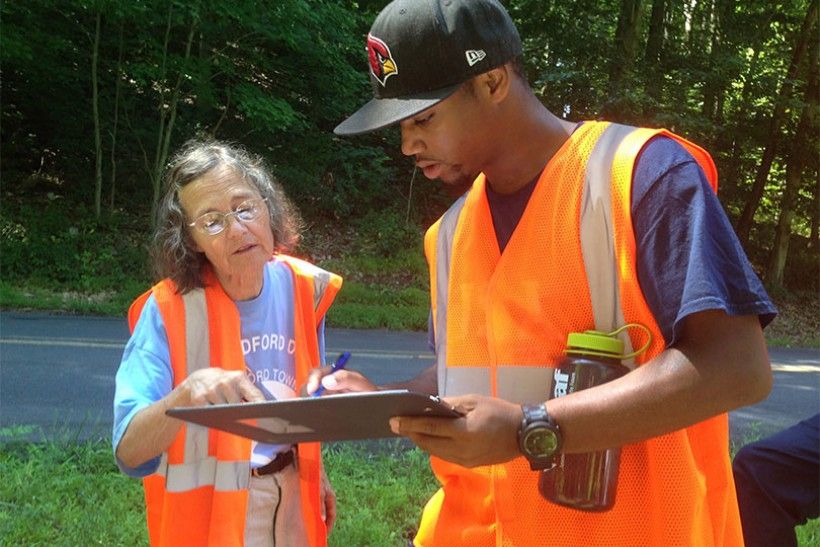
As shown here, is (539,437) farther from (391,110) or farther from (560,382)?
(391,110)

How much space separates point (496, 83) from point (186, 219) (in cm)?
131

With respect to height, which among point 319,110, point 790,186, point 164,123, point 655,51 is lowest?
point 790,186

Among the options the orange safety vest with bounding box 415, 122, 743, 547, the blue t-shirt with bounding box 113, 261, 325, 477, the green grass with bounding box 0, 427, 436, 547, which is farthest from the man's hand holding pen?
the green grass with bounding box 0, 427, 436, 547

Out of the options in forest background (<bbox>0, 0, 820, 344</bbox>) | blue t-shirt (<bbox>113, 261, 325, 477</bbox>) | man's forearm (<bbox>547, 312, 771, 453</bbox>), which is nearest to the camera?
man's forearm (<bbox>547, 312, 771, 453</bbox>)

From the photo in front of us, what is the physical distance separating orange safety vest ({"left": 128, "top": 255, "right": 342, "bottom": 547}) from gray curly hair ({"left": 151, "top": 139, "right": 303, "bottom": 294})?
58 mm

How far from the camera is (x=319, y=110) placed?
1820cm

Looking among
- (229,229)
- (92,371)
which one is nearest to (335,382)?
(229,229)

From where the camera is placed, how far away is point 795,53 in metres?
→ 19.1

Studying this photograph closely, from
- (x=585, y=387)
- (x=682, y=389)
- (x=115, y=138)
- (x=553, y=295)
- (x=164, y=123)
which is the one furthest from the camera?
(x=115, y=138)

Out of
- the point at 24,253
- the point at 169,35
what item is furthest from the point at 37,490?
the point at 169,35

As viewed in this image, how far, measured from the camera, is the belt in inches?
102

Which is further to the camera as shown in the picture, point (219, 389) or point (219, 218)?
point (219, 218)

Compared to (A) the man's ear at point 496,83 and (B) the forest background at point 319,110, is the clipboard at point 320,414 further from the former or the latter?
(B) the forest background at point 319,110

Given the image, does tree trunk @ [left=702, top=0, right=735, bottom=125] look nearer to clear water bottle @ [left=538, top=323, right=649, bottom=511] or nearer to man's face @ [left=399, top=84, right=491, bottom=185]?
man's face @ [left=399, top=84, right=491, bottom=185]
